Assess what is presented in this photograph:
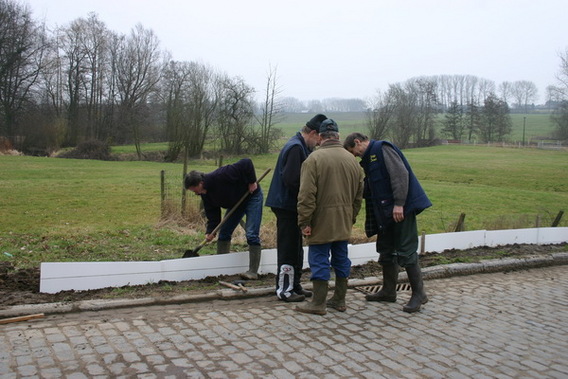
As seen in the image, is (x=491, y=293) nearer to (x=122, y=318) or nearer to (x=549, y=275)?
(x=549, y=275)

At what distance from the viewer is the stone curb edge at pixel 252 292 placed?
4848mm

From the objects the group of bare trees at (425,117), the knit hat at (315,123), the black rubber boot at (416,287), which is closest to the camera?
the black rubber boot at (416,287)

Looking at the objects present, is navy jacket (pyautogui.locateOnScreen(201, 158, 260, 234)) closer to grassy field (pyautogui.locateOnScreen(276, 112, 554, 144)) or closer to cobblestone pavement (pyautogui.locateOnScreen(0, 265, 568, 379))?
cobblestone pavement (pyautogui.locateOnScreen(0, 265, 568, 379))

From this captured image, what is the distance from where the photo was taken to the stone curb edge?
4.85 meters

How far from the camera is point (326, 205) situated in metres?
5.14

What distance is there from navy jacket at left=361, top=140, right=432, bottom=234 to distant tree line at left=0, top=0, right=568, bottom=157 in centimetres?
3254

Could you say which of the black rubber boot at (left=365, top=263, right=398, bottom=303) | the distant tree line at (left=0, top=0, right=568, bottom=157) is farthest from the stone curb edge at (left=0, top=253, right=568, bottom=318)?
the distant tree line at (left=0, top=0, right=568, bottom=157)

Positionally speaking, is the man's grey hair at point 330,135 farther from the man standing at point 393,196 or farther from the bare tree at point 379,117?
the bare tree at point 379,117

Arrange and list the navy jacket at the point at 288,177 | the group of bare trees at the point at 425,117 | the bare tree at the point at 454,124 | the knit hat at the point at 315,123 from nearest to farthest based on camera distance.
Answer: the navy jacket at the point at 288,177, the knit hat at the point at 315,123, the group of bare trees at the point at 425,117, the bare tree at the point at 454,124

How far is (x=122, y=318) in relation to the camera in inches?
190

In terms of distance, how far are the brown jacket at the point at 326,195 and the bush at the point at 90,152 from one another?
3898cm

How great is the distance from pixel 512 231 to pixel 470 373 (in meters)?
5.77

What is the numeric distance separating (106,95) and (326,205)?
54.7 meters

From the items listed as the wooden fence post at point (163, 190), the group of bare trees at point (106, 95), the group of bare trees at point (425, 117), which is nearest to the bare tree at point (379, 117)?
the group of bare trees at point (425, 117)
